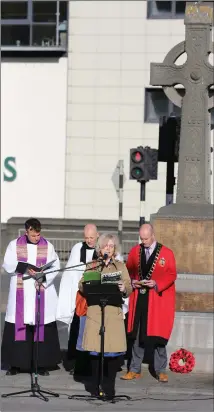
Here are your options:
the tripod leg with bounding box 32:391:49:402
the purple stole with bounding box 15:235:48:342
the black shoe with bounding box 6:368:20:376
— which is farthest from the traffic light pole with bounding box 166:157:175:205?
the tripod leg with bounding box 32:391:49:402

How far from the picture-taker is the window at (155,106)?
115ft

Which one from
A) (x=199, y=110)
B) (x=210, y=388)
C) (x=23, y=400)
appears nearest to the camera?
(x=23, y=400)

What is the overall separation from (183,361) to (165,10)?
78.9ft

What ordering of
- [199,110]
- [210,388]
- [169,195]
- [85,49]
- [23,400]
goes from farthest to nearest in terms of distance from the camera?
[85,49], [169,195], [199,110], [210,388], [23,400]

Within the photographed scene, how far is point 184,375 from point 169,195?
718 centimetres

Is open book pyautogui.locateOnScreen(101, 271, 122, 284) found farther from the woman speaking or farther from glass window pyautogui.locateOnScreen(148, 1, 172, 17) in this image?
glass window pyautogui.locateOnScreen(148, 1, 172, 17)

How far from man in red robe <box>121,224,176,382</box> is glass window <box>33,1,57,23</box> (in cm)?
2511

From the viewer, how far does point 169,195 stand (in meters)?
19.1

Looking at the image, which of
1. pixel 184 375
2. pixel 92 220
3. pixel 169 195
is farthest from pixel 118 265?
pixel 92 220

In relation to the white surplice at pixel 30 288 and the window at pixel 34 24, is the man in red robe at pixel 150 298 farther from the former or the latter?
the window at pixel 34 24

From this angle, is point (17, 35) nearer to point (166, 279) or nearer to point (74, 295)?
→ point (74, 295)

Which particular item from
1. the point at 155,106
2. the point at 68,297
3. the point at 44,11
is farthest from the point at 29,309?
the point at 44,11

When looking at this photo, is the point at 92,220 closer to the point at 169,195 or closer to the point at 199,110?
the point at 169,195

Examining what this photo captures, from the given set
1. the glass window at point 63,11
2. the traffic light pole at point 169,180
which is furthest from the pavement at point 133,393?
the glass window at point 63,11
